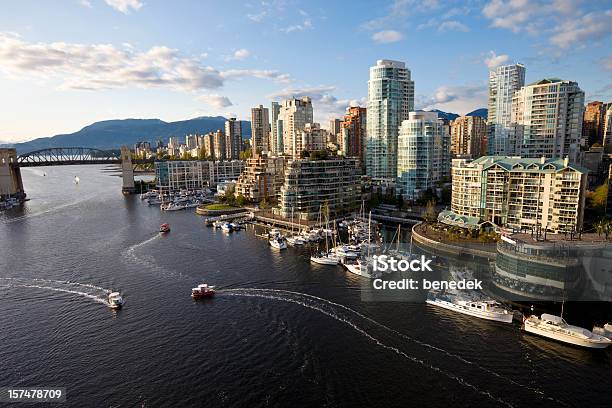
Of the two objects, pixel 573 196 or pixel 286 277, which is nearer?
pixel 286 277

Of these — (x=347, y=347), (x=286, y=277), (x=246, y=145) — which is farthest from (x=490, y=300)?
(x=246, y=145)

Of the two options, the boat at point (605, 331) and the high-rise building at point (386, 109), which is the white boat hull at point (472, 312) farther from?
the high-rise building at point (386, 109)

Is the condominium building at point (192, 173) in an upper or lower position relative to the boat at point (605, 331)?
upper

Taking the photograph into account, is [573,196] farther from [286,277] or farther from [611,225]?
[286,277]

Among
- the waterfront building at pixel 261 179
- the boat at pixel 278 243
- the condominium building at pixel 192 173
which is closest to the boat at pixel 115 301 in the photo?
the boat at pixel 278 243

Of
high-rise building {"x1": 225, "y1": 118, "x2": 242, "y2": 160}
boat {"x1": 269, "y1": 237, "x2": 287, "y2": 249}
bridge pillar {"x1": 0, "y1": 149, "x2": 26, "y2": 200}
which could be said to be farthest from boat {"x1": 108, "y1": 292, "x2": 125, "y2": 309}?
high-rise building {"x1": 225, "y1": 118, "x2": 242, "y2": 160}

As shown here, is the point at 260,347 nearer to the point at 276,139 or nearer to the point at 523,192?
the point at 523,192
